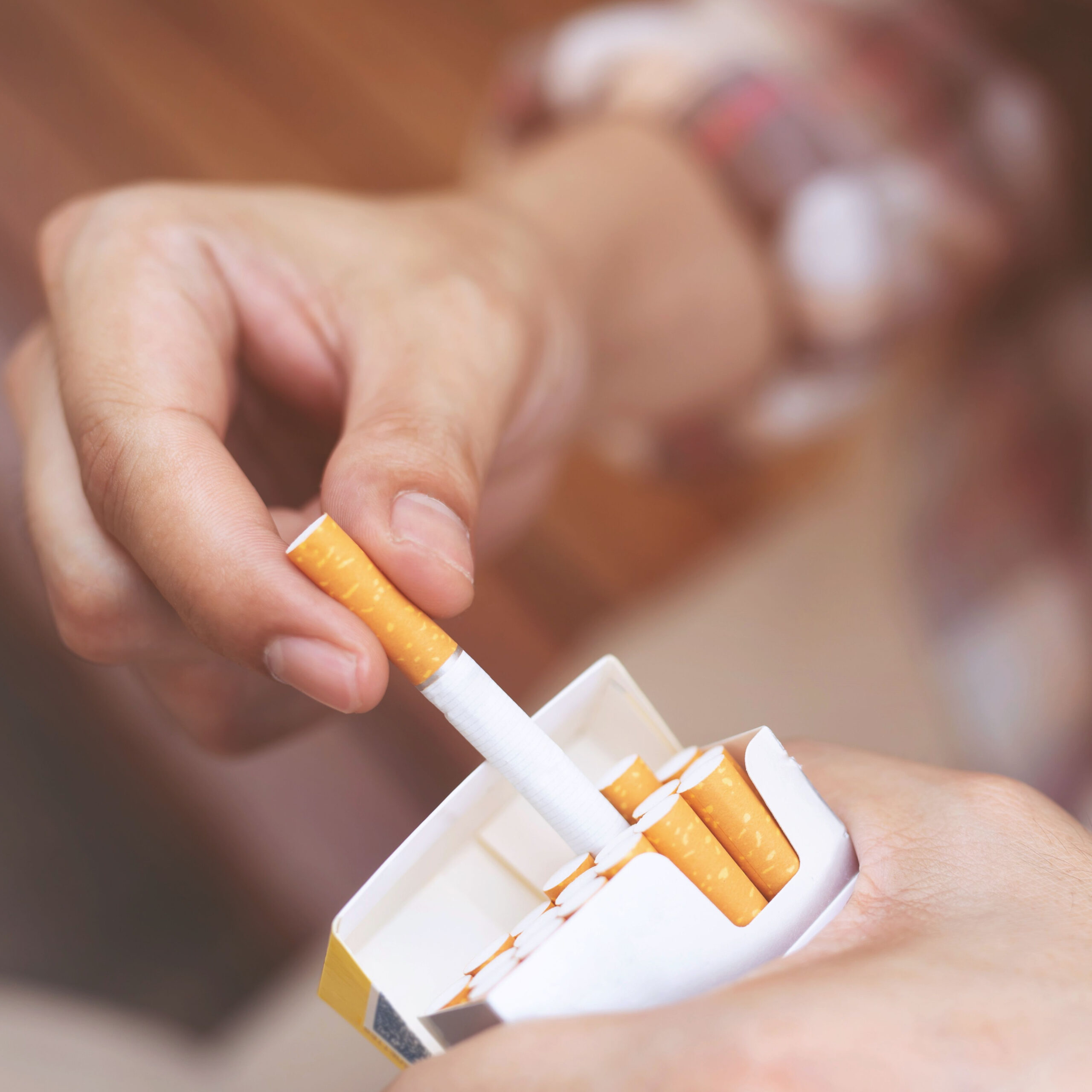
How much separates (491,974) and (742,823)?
6 centimetres

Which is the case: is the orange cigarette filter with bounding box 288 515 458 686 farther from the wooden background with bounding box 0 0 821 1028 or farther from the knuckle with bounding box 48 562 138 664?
the wooden background with bounding box 0 0 821 1028

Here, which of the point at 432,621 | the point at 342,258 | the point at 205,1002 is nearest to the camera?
the point at 432,621

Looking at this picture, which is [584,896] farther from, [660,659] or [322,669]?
[660,659]

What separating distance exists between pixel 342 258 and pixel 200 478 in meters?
0.12

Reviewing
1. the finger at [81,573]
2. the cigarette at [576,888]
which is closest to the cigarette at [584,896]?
the cigarette at [576,888]

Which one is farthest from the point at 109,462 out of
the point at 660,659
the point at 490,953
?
the point at 660,659

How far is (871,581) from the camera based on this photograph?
1.88ft

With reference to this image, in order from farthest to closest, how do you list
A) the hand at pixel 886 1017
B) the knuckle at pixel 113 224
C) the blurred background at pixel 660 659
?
the blurred background at pixel 660 659
the knuckle at pixel 113 224
the hand at pixel 886 1017

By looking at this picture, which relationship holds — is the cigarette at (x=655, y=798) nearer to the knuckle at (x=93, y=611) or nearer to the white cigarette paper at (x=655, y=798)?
the white cigarette paper at (x=655, y=798)

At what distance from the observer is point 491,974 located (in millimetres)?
189

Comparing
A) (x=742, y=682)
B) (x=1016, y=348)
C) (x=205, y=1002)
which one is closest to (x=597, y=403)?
(x=742, y=682)

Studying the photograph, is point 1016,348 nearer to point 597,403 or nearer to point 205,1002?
point 597,403

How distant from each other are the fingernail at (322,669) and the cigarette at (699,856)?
0.07 m

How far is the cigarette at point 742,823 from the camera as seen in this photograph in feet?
0.66
